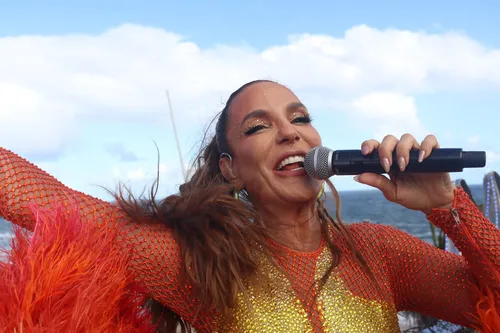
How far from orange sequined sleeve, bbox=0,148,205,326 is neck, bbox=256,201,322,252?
1.38 ft

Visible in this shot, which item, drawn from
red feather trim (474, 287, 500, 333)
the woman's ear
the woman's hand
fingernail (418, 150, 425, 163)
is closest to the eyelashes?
the woman's ear

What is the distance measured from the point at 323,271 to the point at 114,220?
28.8 inches

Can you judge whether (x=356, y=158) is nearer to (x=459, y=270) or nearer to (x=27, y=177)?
(x=459, y=270)


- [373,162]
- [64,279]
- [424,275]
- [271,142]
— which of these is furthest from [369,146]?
[64,279]

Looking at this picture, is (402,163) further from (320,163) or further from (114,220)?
(114,220)

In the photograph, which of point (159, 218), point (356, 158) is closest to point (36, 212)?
point (159, 218)

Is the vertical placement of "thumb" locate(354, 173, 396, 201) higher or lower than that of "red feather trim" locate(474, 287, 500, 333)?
higher

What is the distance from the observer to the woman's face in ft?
6.72

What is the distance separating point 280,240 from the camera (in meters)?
2.14

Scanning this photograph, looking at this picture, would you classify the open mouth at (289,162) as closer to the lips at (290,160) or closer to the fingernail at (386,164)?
the lips at (290,160)

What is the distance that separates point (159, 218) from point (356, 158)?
673mm

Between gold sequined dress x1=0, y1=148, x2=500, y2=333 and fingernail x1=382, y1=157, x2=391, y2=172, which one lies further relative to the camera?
gold sequined dress x1=0, y1=148, x2=500, y2=333

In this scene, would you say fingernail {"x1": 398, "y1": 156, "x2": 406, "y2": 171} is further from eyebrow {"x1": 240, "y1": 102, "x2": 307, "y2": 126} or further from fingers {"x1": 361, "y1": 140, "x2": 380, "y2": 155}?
eyebrow {"x1": 240, "y1": 102, "x2": 307, "y2": 126}

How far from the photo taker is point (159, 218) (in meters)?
1.93
